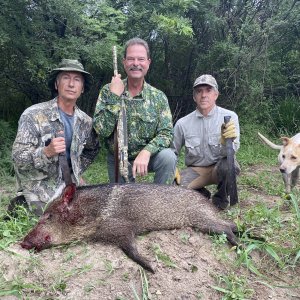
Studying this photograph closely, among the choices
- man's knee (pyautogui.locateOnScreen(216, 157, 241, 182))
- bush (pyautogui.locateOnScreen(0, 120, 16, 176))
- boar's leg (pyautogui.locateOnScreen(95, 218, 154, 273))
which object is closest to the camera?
boar's leg (pyautogui.locateOnScreen(95, 218, 154, 273))

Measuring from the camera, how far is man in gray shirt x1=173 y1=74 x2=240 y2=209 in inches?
194

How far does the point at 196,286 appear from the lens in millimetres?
3061

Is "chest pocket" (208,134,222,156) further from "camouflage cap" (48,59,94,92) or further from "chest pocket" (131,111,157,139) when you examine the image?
"camouflage cap" (48,59,94,92)

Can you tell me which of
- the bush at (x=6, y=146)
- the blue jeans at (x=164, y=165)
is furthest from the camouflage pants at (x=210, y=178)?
the bush at (x=6, y=146)

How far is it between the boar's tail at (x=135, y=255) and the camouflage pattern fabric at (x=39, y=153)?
1.25 meters

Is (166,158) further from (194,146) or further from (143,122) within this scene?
(194,146)

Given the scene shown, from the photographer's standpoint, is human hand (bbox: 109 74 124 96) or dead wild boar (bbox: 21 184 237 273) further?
human hand (bbox: 109 74 124 96)

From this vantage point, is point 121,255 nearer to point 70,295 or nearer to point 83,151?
point 70,295

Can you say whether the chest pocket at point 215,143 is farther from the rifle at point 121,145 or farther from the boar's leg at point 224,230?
the boar's leg at point 224,230

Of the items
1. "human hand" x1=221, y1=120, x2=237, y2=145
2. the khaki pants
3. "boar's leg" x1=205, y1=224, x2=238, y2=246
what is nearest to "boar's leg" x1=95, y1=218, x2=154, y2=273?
"boar's leg" x1=205, y1=224, x2=238, y2=246

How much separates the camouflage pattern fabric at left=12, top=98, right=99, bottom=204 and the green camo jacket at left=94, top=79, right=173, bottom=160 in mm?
277

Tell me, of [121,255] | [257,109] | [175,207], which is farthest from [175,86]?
[121,255]

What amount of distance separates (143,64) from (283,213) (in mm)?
2052

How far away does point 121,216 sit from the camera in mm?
3506
